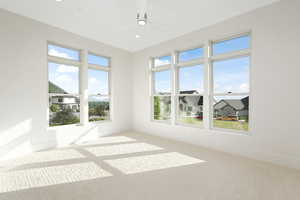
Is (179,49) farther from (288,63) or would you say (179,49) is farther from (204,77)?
(288,63)

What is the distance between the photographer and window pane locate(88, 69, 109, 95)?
4.46 metres

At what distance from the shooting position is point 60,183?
2047mm

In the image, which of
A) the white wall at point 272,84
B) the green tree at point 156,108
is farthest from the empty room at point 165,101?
the green tree at point 156,108

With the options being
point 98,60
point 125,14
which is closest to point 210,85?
point 125,14

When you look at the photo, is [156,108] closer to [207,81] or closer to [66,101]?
[207,81]

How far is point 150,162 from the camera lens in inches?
109

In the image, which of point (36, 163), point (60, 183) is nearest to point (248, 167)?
point (60, 183)

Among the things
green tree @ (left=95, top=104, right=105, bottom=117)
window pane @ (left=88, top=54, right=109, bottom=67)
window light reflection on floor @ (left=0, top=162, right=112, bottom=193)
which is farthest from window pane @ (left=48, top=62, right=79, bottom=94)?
window light reflection on floor @ (left=0, top=162, right=112, bottom=193)

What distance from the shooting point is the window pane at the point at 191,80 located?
3924 mm

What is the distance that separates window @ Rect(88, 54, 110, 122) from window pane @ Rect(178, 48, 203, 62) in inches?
93.5

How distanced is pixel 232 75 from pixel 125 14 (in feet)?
8.91

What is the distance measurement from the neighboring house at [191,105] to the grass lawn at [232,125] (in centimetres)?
→ 47

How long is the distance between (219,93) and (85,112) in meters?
3.59

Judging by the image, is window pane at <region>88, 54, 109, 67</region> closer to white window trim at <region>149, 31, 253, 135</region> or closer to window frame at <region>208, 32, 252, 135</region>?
white window trim at <region>149, 31, 253, 135</region>
